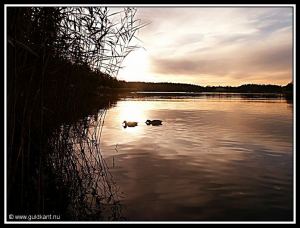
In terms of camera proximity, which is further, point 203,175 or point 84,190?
point 203,175

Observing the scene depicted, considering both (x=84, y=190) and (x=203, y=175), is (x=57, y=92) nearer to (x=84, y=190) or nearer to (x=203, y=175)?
(x=84, y=190)

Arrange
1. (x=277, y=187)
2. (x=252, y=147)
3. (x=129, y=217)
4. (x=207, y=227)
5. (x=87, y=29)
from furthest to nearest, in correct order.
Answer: (x=252, y=147), (x=277, y=187), (x=87, y=29), (x=129, y=217), (x=207, y=227)

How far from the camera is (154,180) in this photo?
4801mm

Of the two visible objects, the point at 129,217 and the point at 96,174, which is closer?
the point at 129,217

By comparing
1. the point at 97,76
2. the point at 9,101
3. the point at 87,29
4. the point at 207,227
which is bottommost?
the point at 207,227

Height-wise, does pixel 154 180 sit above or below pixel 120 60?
below

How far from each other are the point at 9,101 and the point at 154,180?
2992 mm

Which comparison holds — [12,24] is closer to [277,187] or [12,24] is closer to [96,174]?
[96,174]

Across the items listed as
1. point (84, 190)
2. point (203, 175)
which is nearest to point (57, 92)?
point (84, 190)

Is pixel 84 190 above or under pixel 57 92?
under

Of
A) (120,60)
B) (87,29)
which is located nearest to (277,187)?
(120,60)

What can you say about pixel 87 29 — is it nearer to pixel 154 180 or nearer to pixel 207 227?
pixel 154 180

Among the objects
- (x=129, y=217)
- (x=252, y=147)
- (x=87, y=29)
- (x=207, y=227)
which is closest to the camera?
(x=207, y=227)

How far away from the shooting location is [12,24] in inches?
97.3
